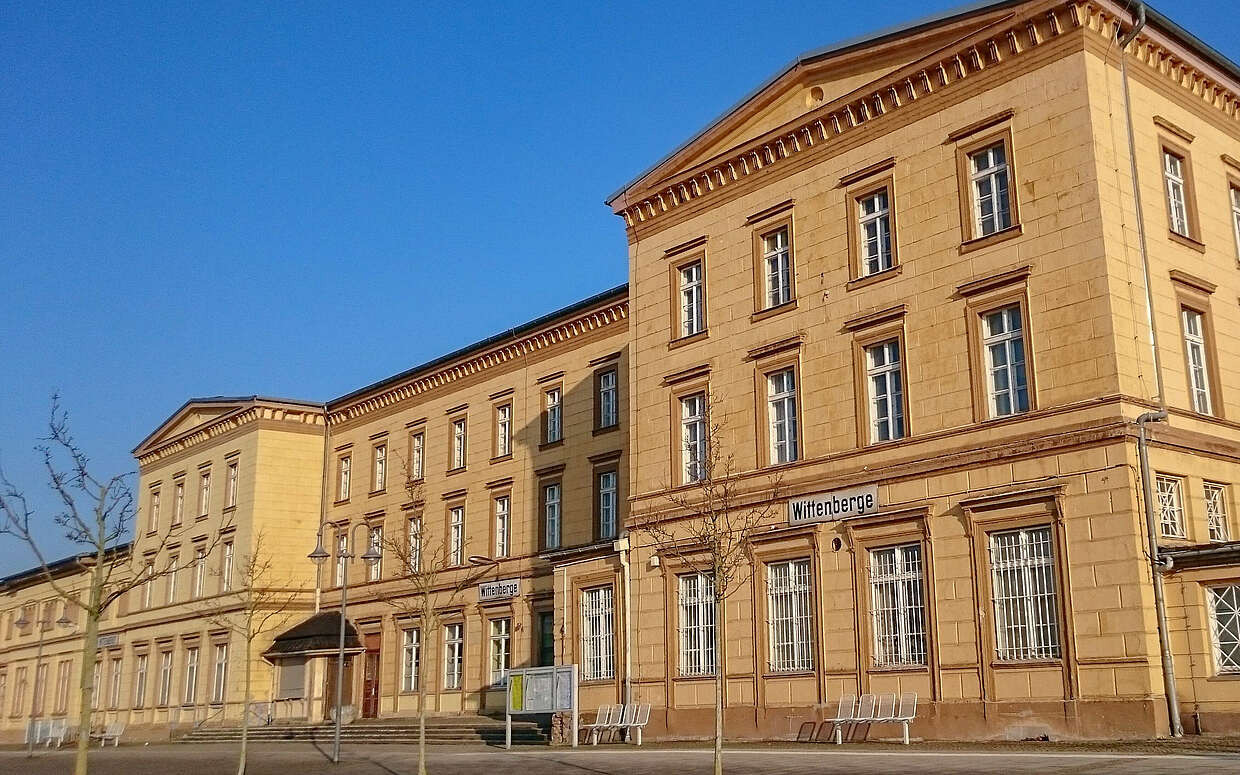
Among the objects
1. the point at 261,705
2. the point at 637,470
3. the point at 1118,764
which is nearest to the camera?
the point at 1118,764

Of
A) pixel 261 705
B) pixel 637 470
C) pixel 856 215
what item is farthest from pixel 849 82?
pixel 261 705

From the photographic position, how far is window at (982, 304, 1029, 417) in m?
22.5

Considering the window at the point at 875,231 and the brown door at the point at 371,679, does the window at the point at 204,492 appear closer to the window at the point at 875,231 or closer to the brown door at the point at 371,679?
the brown door at the point at 371,679

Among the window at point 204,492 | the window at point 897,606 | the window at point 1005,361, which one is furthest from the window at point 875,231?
the window at point 204,492

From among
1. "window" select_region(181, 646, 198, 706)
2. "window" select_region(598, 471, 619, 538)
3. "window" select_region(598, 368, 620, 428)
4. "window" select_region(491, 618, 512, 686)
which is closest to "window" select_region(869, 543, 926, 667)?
"window" select_region(598, 471, 619, 538)

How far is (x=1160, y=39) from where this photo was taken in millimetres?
23312

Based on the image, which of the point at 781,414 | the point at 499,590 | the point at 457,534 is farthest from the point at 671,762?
the point at 457,534

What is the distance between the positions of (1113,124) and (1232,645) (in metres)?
9.32

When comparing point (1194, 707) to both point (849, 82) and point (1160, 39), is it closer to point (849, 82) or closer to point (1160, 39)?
point (1160, 39)

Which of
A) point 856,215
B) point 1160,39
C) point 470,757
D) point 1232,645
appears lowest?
point 470,757

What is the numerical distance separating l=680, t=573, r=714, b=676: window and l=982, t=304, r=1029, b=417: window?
25.9 ft

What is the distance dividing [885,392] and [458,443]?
22493 millimetres

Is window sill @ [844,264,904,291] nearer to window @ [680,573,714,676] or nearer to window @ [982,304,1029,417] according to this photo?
window @ [982,304,1029,417]

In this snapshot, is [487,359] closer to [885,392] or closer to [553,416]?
[553,416]
